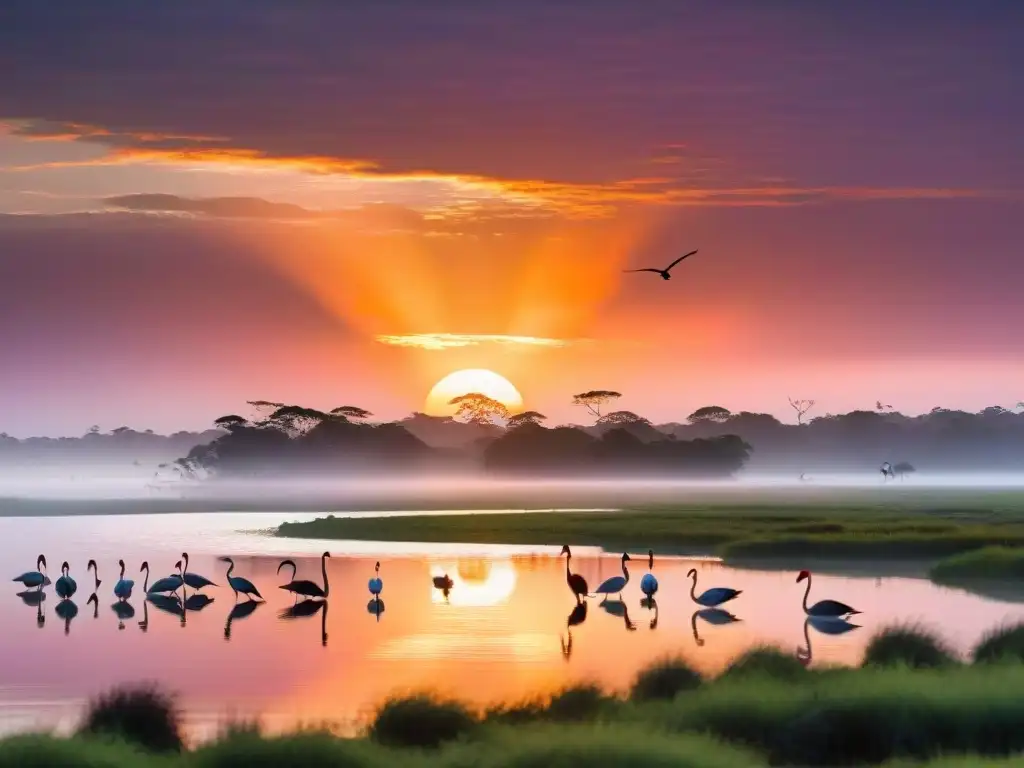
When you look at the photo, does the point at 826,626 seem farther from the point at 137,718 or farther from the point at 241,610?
the point at 137,718

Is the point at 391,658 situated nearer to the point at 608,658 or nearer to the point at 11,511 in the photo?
the point at 608,658

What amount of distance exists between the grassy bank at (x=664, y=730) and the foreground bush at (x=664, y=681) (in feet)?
0.12

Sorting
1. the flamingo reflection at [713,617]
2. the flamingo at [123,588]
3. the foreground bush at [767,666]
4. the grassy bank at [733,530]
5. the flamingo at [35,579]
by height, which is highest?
the grassy bank at [733,530]

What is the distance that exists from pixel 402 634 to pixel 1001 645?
11752 millimetres

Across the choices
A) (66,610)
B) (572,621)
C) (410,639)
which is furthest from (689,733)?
(66,610)

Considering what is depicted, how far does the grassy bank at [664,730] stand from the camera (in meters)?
16.8

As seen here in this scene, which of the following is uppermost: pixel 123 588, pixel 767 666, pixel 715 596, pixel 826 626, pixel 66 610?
pixel 123 588

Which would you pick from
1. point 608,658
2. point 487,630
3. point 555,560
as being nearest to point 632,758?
point 608,658

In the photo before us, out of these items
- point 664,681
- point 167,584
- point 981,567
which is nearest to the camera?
point 664,681

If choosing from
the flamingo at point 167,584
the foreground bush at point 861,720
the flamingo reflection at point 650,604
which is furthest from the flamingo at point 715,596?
the foreground bush at point 861,720

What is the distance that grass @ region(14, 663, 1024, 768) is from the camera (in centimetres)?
1670

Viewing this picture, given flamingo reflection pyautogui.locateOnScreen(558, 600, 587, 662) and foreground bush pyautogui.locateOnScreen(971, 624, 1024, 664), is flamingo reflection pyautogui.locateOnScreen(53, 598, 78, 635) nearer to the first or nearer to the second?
flamingo reflection pyautogui.locateOnScreen(558, 600, 587, 662)

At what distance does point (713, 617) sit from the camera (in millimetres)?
33906

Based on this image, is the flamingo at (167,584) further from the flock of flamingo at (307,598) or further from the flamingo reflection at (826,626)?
the flamingo reflection at (826,626)
